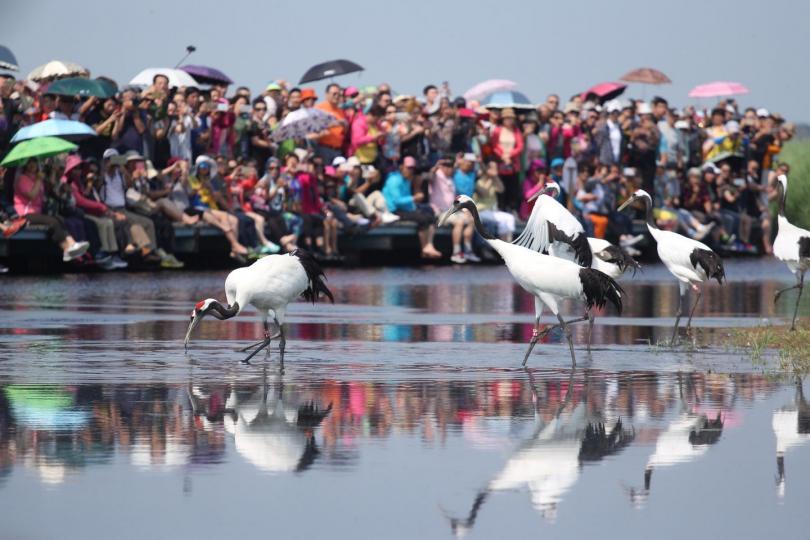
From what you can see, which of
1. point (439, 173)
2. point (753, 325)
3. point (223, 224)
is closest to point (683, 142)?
point (439, 173)

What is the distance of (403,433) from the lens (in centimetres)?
1077

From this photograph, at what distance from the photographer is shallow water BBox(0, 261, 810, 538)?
8.32 meters

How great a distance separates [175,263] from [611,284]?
13.7 metres

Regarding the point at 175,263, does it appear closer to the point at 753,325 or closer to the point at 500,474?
the point at 753,325

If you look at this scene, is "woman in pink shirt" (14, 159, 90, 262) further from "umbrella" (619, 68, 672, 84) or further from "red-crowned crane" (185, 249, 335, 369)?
"umbrella" (619, 68, 672, 84)

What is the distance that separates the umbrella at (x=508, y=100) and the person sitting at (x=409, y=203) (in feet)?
13.9

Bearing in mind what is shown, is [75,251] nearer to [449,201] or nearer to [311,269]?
[449,201]

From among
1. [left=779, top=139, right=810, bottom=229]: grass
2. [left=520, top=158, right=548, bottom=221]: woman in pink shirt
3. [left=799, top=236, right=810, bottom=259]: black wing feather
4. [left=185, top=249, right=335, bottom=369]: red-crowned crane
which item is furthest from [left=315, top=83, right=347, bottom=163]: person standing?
[left=185, top=249, right=335, bottom=369]: red-crowned crane

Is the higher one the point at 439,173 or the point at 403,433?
the point at 439,173

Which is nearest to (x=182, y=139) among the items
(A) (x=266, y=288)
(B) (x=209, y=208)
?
(B) (x=209, y=208)

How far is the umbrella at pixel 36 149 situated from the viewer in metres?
24.2

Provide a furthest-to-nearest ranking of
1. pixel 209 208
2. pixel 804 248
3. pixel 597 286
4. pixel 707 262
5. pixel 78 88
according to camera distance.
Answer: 1. pixel 209 208
2. pixel 78 88
3. pixel 804 248
4. pixel 707 262
5. pixel 597 286

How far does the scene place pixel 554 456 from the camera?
390 inches

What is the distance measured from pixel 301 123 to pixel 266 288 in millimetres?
14194
